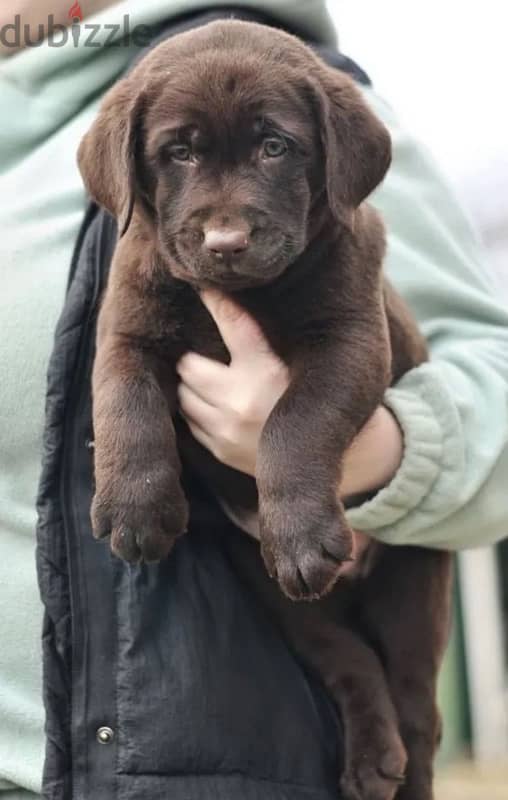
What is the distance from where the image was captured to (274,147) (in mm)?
2041

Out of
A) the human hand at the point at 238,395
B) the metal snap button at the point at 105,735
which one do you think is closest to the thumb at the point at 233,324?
the human hand at the point at 238,395

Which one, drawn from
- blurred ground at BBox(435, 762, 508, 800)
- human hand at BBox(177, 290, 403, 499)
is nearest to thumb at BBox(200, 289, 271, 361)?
human hand at BBox(177, 290, 403, 499)

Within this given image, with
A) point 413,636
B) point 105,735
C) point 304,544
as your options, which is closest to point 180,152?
point 304,544

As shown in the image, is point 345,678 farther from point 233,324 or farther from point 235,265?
point 235,265

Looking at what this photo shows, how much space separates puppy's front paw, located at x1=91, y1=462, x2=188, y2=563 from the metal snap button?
257 mm

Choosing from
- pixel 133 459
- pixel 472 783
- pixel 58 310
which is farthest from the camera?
pixel 472 783

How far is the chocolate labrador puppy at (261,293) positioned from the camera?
6.37 feet

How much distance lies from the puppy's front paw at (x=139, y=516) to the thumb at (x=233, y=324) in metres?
0.27

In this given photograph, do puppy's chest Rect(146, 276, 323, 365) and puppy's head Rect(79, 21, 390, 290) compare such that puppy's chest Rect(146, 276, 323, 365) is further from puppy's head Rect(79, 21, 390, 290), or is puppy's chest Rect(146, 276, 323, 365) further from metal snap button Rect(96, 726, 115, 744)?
metal snap button Rect(96, 726, 115, 744)

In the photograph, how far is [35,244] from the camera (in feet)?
7.49

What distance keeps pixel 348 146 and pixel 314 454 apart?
1.72 ft

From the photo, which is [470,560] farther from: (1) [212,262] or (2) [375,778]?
(1) [212,262]

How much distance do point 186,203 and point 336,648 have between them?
0.86 metres

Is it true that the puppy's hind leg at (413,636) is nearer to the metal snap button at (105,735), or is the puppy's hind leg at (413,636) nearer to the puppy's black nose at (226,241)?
the metal snap button at (105,735)
